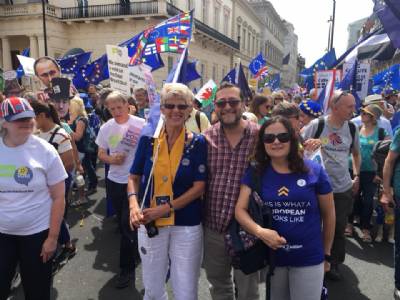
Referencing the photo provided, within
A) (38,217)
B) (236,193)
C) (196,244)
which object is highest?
(236,193)

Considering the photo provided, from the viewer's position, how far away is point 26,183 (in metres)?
2.34

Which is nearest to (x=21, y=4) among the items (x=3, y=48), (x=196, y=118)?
(x=3, y=48)

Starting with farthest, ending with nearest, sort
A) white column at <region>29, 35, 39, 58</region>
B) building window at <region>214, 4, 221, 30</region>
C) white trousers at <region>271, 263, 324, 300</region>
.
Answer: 1. building window at <region>214, 4, 221, 30</region>
2. white column at <region>29, 35, 39, 58</region>
3. white trousers at <region>271, 263, 324, 300</region>

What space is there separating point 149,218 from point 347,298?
7.40 feet

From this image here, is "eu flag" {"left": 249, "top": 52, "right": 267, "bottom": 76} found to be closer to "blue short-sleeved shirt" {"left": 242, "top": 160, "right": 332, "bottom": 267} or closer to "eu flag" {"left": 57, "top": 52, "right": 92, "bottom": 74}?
"eu flag" {"left": 57, "top": 52, "right": 92, "bottom": 74}

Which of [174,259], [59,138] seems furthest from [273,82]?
[174,259]

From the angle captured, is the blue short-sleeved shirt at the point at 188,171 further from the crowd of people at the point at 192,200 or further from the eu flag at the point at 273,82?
the eu flag at the point at 273,82

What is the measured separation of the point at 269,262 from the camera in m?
2.21

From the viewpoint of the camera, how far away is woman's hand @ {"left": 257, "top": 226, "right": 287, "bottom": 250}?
2078 mm

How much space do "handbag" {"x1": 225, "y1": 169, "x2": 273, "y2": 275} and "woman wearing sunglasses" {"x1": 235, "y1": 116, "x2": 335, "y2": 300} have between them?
0.04m

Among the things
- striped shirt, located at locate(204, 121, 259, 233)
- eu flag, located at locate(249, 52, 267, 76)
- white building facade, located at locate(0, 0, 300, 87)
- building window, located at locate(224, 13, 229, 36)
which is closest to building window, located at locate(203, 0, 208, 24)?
white building facade, located at locate(0, 0, 300, 87)

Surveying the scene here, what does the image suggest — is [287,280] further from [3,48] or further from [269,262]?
[3,48]

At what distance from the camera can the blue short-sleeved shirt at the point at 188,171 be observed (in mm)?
2447

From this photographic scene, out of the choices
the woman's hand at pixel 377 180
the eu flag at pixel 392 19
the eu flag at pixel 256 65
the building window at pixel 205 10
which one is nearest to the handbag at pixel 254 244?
the eu flag at pixel 392 19
